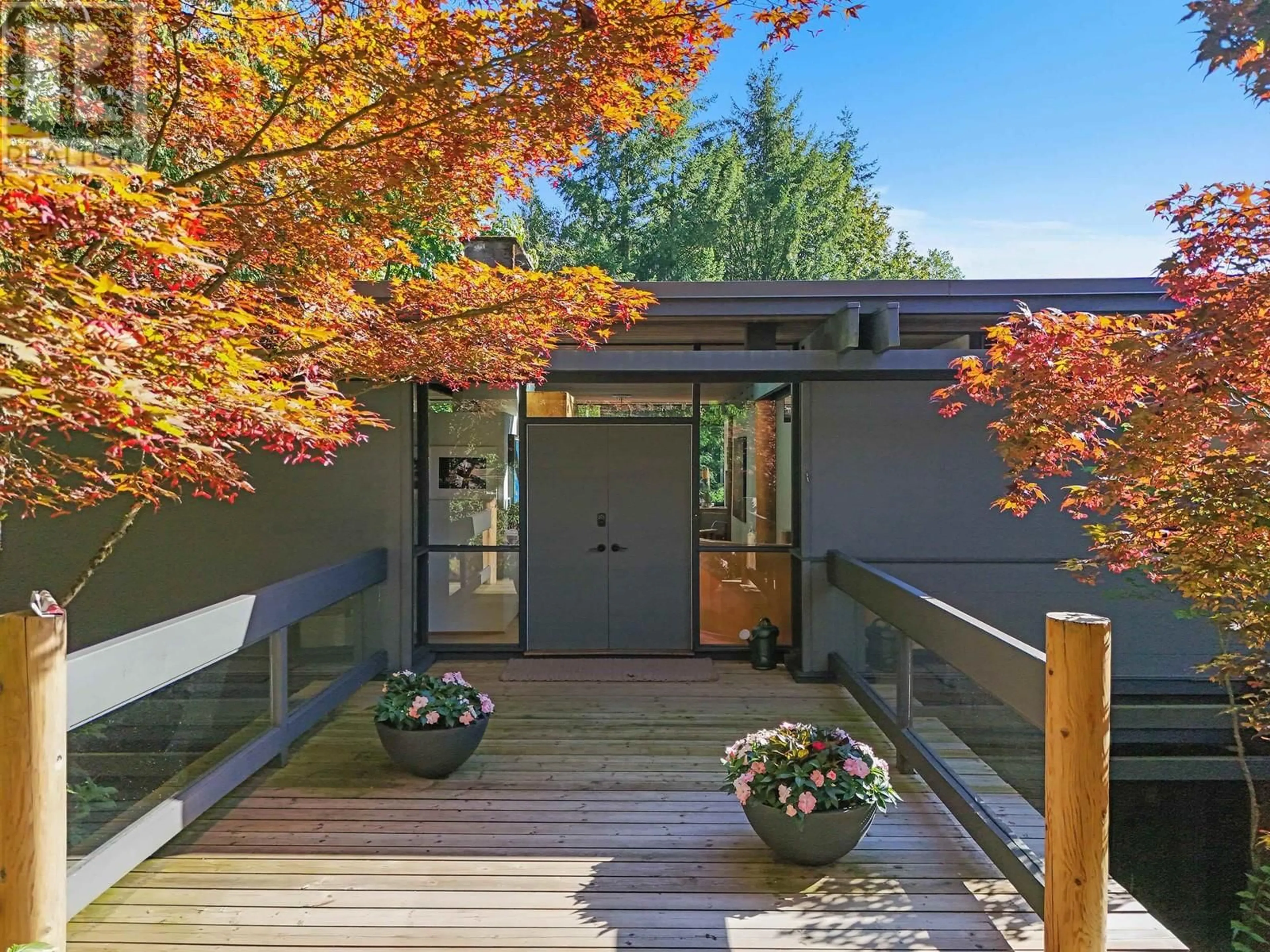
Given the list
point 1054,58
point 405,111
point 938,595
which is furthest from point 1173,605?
point 1054,58

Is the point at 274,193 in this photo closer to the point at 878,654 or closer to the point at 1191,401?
the point at 1191,401

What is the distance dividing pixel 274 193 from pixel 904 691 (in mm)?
4087

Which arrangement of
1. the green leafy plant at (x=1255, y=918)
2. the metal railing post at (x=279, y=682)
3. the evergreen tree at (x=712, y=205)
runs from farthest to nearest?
the evergreen tree at (x=712, y=205) < the metal railing post at (x=279, y=682) < the green leafy plant at (x=1255, y=918)

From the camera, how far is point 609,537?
23.3 ft

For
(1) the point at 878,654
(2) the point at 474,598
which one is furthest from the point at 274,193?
(1) the point at 878,654

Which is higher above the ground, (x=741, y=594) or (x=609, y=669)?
(x=741, y=594)

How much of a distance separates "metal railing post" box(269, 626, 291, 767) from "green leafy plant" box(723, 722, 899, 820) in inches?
96.6

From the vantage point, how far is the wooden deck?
2.81 meters

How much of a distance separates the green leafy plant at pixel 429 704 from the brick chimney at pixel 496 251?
3492 mm

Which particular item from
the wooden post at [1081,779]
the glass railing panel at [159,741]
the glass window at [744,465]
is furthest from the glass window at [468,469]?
the wooden post at [1081,779]

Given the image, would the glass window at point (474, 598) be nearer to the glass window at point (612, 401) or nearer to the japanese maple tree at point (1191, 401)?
the glass window at point (612, 401)

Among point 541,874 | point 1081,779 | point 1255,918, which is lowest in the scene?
point 1255,918

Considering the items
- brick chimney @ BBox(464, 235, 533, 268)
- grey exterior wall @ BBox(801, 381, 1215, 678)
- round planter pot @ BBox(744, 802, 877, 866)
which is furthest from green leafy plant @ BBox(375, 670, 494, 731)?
brick chimney @ BBox(464, 235, 533, 268)

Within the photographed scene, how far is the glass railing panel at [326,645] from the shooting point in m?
4.63
